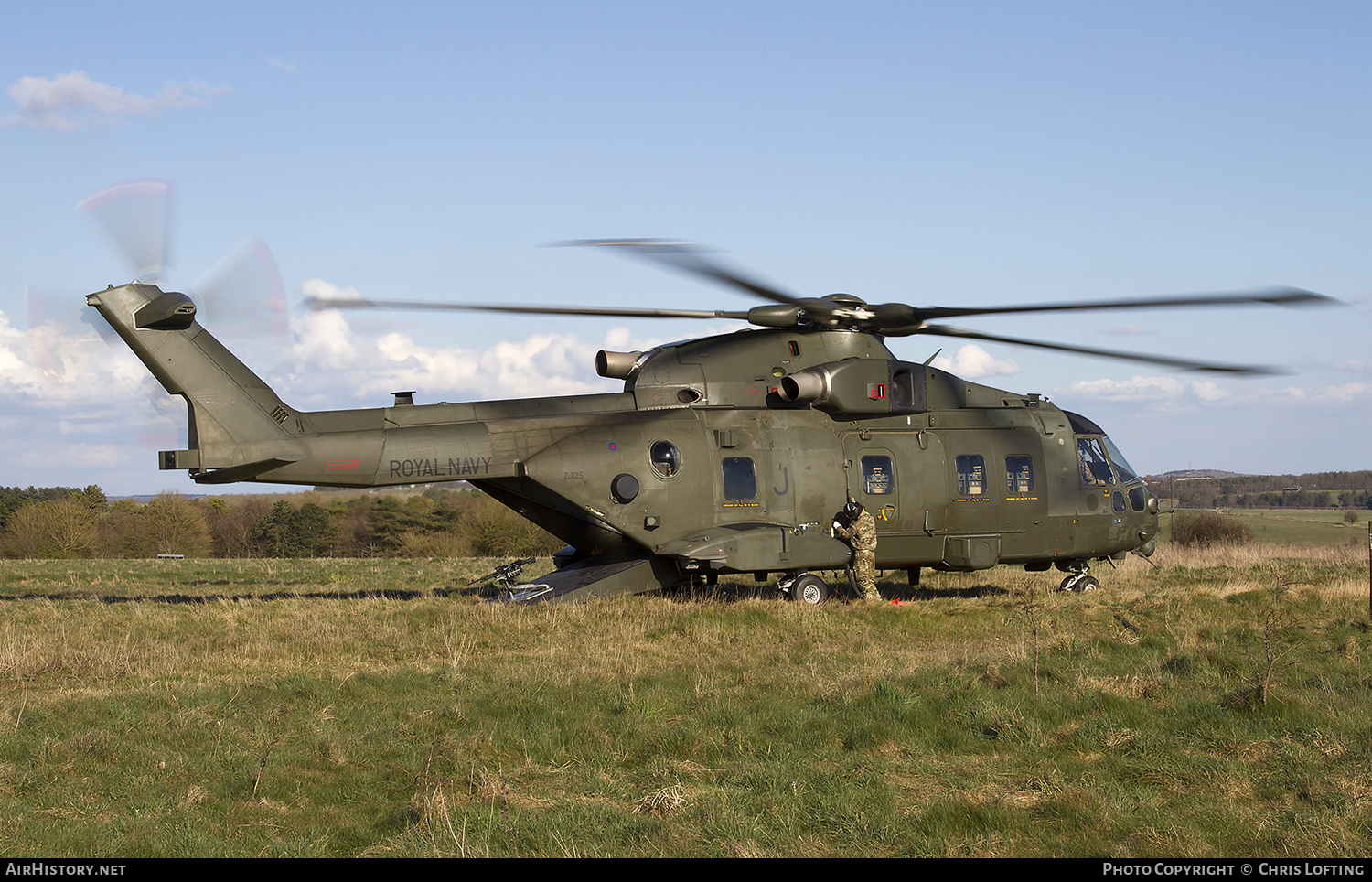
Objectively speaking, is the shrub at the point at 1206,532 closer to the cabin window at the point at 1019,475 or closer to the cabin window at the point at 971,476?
the cabin window at the point at 1019,475

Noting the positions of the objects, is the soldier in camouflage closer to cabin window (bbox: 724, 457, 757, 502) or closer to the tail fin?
cabin window (bbox: 724, 457, 757, 502)

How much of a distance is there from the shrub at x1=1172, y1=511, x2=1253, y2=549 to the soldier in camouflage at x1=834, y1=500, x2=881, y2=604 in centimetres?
3027

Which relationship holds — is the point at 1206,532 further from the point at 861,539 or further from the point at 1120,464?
the point at 861,539

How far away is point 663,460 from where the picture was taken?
1622cm

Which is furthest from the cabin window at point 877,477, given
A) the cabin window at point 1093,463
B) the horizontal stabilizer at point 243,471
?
the horizontal stabilizer at point 243,471

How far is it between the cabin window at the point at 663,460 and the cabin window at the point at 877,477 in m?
3.23

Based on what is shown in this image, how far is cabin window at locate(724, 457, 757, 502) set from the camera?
1650 centimetres

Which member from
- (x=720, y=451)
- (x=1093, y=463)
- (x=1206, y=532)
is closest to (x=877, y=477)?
(x=720, y=451)

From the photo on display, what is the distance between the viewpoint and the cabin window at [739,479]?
16.5 meters

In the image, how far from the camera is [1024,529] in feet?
59.5

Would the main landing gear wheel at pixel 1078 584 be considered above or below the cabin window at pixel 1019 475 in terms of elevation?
below

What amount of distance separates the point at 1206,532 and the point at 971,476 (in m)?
31.8

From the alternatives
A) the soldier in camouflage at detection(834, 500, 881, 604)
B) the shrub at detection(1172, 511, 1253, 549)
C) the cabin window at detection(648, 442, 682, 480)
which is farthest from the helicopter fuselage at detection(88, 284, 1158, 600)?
the shrub at detection(1172, 511, 1253, 549)
